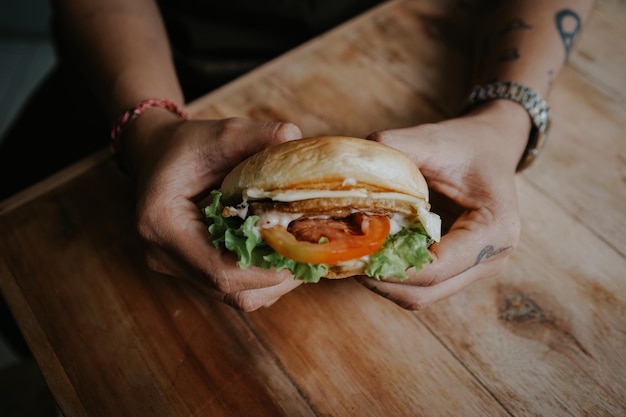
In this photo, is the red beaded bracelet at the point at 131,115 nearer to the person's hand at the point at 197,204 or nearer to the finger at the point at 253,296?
the person's hand at the point at 197,204

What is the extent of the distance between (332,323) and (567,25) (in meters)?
1.75

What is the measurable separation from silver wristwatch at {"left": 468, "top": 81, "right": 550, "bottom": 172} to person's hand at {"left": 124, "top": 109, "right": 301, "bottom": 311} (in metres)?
0.89

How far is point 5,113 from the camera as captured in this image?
14.4 ft

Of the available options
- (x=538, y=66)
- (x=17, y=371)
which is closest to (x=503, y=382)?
(x=538, y=66)

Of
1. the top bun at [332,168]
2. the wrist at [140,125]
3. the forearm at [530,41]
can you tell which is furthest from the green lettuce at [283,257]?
the forearm at [530,41]

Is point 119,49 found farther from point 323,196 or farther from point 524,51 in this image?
point 524,51

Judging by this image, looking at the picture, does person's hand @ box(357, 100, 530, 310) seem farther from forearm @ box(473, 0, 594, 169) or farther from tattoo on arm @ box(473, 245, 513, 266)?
forearm @ box(473, 0, 594, 169)

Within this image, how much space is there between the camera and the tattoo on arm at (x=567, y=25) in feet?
6.59

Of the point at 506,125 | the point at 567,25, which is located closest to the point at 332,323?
the point at 506,125

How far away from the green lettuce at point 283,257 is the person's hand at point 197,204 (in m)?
0.06

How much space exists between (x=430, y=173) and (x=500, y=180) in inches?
9.5

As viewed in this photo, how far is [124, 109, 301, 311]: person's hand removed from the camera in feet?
4.28

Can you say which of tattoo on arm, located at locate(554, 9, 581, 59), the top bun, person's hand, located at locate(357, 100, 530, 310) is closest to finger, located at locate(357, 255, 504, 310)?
person's hand, located at locate(357, 100, 530, 310)

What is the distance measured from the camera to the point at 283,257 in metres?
1.23
